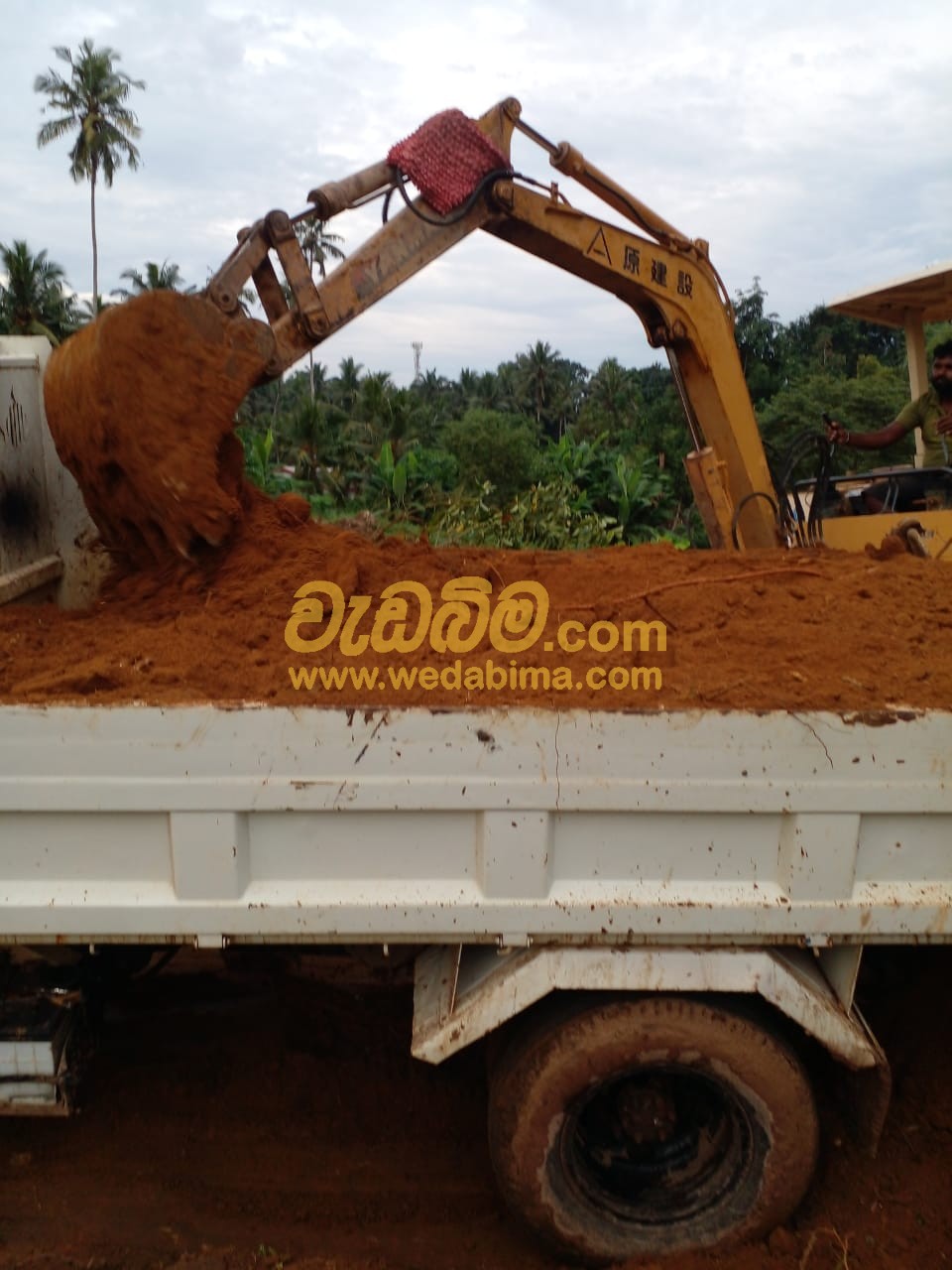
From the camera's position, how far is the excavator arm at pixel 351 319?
293cm

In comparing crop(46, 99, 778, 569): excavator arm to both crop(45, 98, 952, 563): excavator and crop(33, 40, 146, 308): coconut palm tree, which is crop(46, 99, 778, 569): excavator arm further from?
crop(33, 40, 146, 308): coconut palm tree

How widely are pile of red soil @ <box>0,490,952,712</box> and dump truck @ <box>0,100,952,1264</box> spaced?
3.3 inches

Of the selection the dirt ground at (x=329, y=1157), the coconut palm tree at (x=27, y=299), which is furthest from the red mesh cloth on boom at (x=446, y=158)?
the coconut palm tree at (x=27, y=299)

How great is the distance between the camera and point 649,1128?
7.79 ft

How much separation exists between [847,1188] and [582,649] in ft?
5.31

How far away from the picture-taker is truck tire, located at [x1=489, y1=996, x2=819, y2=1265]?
221 cm

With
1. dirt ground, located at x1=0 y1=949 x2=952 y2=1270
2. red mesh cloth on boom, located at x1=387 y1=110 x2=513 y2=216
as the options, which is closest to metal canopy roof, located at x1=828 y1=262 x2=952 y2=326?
red mesh cloth on boom, located at x1=387 y1=110 x2=513 y2=216

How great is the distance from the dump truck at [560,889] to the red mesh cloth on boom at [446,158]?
1.98 metres

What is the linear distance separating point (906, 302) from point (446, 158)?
3021mm

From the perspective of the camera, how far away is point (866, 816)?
7.10 feet

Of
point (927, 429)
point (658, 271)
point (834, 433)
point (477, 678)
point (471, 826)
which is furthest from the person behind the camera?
point (927, 429)

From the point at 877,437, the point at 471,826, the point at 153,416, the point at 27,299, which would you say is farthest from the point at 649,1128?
the point at 27,299

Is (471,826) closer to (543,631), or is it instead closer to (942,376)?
(543,631)

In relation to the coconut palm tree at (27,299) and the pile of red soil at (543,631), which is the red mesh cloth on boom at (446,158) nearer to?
the pile of red soil at (543,631)
